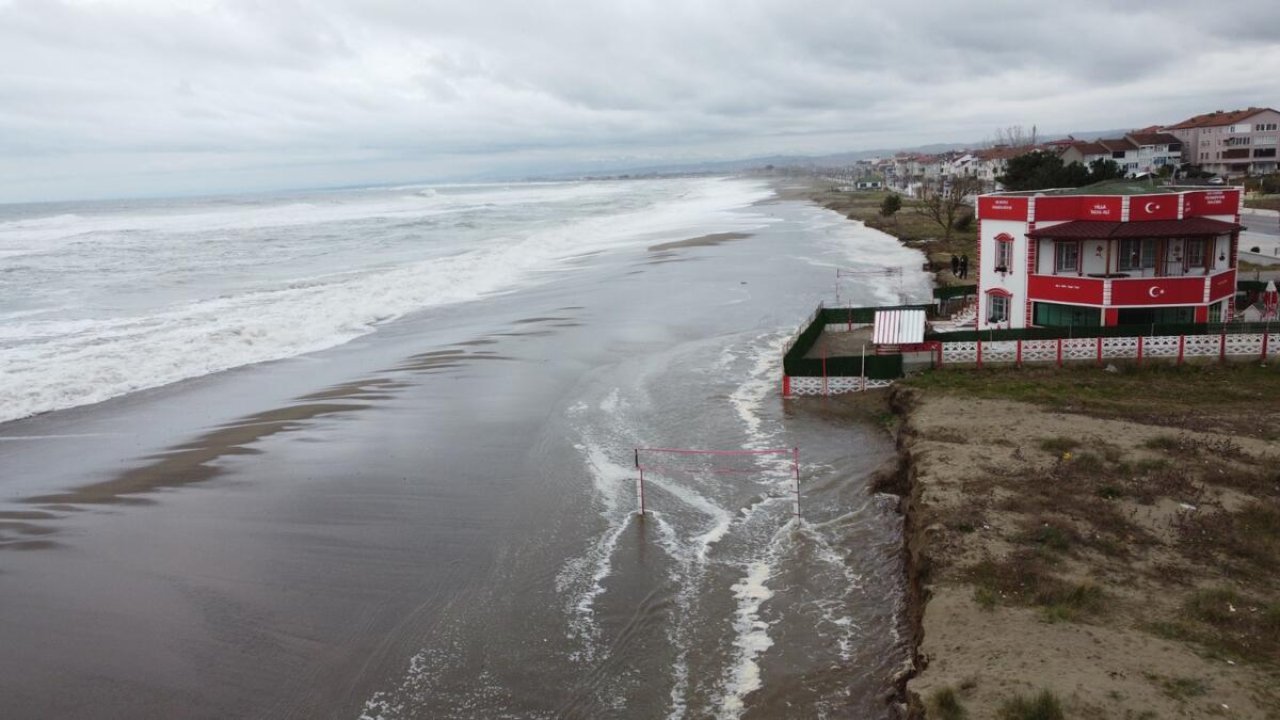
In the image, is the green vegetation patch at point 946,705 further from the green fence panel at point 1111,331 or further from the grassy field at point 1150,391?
the green fence panel at point 1111,331

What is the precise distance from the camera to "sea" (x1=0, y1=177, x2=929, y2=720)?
12.4 m

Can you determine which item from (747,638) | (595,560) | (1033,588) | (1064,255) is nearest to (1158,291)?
(1064,255)

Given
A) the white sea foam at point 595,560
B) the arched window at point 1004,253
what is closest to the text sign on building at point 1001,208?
the arched window at point 1004,253

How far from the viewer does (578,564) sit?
15.8 metres

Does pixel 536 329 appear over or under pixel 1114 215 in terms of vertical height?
under

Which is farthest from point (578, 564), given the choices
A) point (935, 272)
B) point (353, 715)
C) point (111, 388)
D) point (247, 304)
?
point (935, 272)

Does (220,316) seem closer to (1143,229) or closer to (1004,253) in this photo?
(1004,253)

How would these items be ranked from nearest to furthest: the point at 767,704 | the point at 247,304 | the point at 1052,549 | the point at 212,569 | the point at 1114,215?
the point at 767,704 < the point at 1052,549 < the point at 212,569 < the point at 1114,215 < the point at 247,304

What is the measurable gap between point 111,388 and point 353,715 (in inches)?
854

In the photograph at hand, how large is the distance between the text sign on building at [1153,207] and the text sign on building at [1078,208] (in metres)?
0.42

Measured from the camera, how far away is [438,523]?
1759 centimetres

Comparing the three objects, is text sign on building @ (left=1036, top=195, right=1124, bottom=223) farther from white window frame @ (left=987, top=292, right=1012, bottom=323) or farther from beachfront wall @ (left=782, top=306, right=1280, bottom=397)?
beachfront wall @ (left=782, top=306, right=1280, bottom=397)

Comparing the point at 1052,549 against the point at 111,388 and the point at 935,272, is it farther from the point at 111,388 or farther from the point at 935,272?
the point at 935,272

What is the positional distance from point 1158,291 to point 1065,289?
2.60 metres
